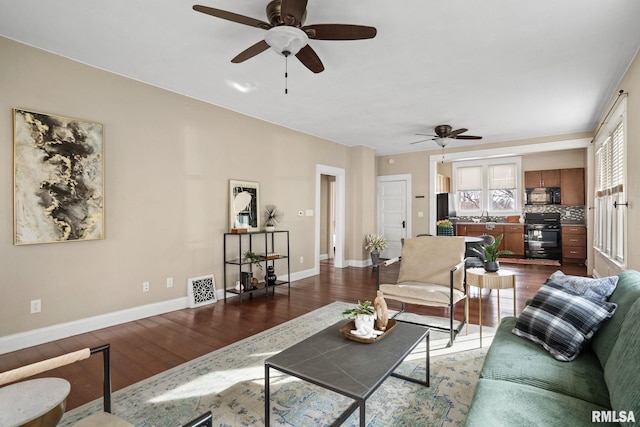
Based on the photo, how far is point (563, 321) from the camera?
182 centimetres

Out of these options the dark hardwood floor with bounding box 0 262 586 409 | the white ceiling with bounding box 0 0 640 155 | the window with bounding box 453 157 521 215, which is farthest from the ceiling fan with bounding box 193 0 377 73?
the window with bounding box 453 157 521 215

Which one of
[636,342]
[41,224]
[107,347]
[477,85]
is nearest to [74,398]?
[107,347]

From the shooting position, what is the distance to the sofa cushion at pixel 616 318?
160cm

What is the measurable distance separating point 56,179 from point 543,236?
9122mm

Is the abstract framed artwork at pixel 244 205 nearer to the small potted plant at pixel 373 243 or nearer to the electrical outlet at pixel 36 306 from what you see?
the electrical outlet at pixel 36 306

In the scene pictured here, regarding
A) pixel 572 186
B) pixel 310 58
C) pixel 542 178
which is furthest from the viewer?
pixel 542 178

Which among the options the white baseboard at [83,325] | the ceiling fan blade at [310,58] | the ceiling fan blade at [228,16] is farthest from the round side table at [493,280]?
the white baseboard at [83,325]

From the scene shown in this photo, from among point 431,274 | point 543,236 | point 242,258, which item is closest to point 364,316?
point 431,274

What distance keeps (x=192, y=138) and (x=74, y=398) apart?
9.97 feet

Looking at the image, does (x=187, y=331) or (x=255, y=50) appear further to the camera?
(x=187, y=331)

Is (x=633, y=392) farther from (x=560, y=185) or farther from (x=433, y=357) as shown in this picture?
(x=560, y=185)

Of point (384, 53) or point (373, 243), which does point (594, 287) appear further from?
point (373, 243)

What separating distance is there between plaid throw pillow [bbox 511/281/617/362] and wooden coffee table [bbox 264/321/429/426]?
648 millimetres

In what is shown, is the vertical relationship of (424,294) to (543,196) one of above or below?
below
